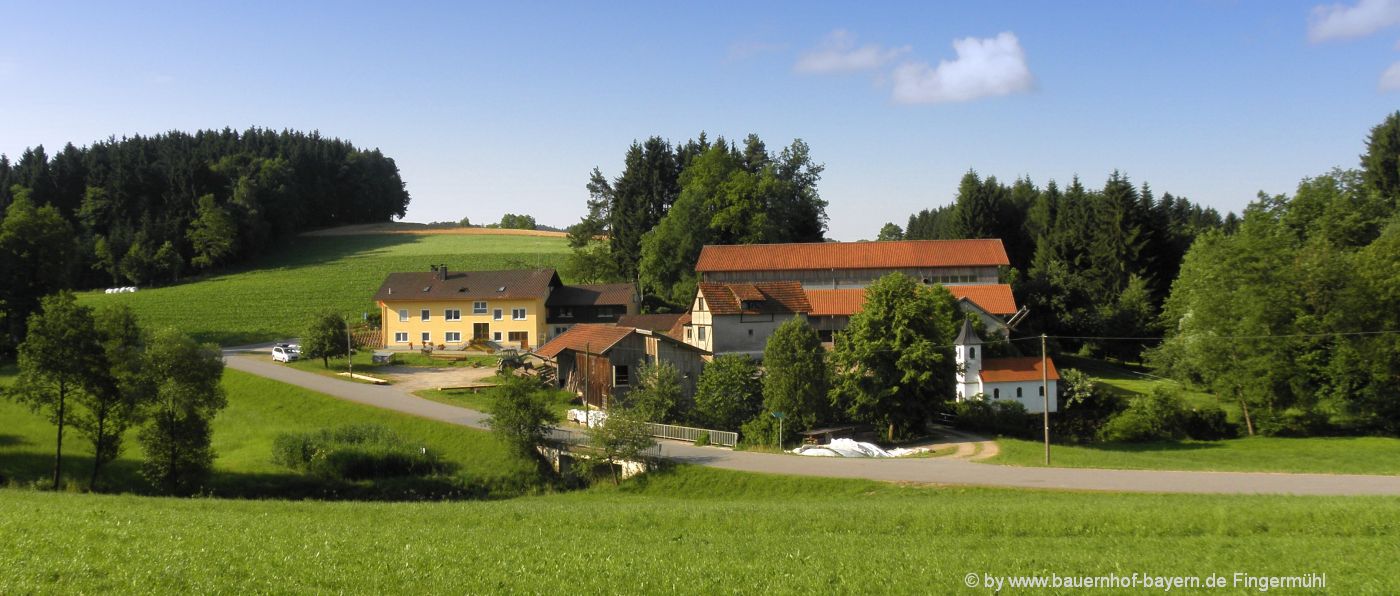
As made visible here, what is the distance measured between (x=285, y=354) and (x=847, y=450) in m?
36.8

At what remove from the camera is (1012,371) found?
44188mm

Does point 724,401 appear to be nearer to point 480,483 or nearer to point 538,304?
point 480,483

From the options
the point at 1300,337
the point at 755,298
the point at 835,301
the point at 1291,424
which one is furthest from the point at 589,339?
the point at 1300,337

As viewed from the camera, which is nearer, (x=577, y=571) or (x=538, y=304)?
(x=577, y=571)

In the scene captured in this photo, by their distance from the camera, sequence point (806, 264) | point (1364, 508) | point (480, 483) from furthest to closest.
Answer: point (806, 264) → point (480, 483) → point (1364, 508)

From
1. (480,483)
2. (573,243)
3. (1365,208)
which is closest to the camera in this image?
(480,483)

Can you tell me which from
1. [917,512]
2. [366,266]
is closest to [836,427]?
[917,512]

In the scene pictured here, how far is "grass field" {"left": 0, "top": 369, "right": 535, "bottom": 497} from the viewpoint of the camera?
1248 inches

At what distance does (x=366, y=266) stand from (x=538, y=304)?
3820 cm

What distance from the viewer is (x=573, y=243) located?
85.3 metres

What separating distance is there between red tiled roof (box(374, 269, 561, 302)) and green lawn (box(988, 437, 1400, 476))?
34829 mm

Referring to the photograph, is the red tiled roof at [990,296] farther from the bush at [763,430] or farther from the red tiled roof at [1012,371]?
the bush at [763,430]

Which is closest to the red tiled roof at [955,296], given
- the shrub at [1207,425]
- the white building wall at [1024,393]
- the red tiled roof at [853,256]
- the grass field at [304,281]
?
the red tiled roof at [853,256]

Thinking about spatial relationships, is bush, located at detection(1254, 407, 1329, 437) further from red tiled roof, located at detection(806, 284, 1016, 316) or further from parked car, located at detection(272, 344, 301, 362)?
parked car, located at detection(272, 344, 301, 362)
